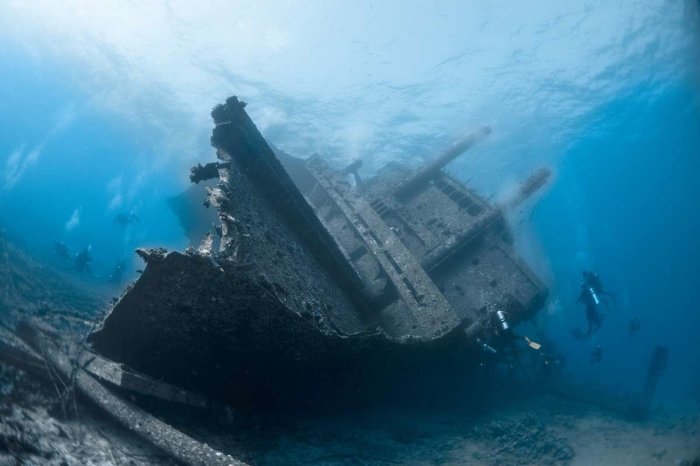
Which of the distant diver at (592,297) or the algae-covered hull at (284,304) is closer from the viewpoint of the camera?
the algae-covered hull at (284,304)

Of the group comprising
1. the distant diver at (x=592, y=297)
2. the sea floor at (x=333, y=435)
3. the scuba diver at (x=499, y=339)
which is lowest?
the sea floor at (x=333, y=435)

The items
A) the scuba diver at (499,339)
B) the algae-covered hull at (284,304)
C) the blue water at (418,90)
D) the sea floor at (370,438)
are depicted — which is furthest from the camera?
the blue water at (418,90)

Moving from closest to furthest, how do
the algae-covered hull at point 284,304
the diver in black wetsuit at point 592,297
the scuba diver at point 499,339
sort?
the algae-covered hull at point 284,304, the scuba diver at point 499,339, the diver in black wetsuit at point 592,297

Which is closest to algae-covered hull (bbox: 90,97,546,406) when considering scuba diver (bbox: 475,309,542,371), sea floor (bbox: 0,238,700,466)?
scuba diver (bbox: 475,309,542,371)

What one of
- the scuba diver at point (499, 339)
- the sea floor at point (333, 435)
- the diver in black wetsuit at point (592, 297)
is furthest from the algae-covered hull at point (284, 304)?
the diver in black wetsuit at point (592, 297)

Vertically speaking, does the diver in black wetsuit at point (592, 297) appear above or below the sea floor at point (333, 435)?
above

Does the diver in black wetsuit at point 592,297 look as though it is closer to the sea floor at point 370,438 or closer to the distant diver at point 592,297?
the distant diver at point 592,297

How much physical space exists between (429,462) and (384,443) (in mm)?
689

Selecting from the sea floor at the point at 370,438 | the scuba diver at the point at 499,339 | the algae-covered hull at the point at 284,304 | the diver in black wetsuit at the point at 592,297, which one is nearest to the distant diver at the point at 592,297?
the diver in black wetsuit at the point at 592,297

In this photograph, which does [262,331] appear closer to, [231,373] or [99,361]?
[231,373]

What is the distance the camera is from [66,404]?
359cm

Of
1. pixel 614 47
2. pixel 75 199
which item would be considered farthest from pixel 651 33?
pixel 75 199

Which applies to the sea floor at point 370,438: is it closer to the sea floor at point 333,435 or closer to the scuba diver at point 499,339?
the sea floor at point 333,435

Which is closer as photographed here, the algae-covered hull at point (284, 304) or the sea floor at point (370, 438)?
the sea floor at point (370, 438)
